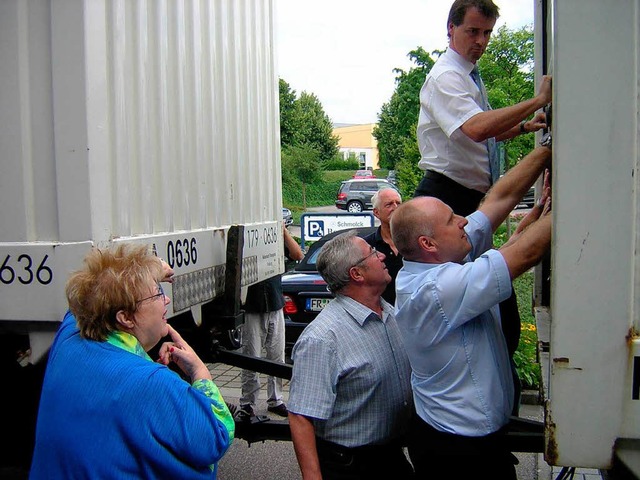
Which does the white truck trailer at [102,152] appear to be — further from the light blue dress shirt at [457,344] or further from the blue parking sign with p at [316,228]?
the blue parking sign with p at [316,228]

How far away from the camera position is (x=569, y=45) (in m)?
1.32

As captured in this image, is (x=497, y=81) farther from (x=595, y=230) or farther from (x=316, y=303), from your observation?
(x=595, y=230)

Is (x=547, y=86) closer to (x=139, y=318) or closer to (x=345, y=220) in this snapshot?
(x=139, y=318)

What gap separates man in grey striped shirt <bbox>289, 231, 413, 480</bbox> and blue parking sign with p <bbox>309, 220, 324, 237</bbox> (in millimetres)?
7676

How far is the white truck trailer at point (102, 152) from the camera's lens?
2.04 m

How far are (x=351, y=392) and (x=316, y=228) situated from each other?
26.1 feet

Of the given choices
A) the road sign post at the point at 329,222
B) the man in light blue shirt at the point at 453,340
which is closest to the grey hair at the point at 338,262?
the man in light blue shirt at the point at 453,340

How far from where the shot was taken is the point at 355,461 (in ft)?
7.78

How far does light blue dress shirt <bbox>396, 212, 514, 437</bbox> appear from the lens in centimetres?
185

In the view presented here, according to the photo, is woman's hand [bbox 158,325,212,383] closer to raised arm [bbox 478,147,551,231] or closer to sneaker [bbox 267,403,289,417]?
raised arm [bbox 478,147,551,231]

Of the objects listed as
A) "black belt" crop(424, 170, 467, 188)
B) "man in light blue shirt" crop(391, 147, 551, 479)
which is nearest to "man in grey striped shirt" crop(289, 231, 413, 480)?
"man in light blue shirt" crop(391, 147, 551, 479)

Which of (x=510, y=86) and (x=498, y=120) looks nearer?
(x=498, y=120)

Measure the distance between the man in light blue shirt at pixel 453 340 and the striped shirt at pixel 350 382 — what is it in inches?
10.2

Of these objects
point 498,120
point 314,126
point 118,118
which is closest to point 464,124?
point 498,120
